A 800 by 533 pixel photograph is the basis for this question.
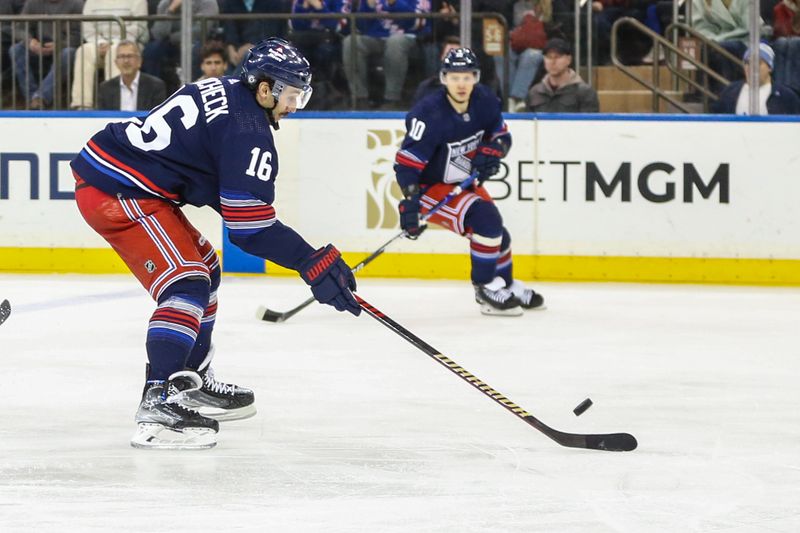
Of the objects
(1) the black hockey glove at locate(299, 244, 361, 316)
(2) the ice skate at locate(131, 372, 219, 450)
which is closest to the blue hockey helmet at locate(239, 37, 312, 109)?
(1) the black hockey glove at locate(299, 244, 361, 316)

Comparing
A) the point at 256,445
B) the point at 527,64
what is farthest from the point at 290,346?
the point at 527,64

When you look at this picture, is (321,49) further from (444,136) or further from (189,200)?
(189,200)

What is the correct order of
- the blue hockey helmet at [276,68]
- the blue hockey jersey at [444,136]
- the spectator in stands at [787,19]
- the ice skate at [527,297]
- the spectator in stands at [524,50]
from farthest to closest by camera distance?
the spectator in stands at [524,50] < the spectator in stands at [787,19] < the ice skate at [527,297] < the blue hockey jersey at [444,136] < the blue hockey helmet at [276,68]

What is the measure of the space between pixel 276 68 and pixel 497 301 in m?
2.88

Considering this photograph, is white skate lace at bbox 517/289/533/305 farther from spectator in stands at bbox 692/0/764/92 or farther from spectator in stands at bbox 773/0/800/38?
spectator in stands at bbox 773/0/800/38

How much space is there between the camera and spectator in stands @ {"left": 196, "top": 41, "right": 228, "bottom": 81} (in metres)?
7.64

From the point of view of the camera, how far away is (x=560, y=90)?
757cm

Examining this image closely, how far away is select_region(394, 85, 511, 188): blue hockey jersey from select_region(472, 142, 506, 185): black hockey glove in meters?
0.06

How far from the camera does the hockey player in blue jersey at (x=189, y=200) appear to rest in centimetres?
348

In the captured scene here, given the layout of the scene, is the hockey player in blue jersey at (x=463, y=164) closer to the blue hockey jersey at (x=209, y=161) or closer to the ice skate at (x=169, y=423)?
the blue hockey jersey at (x=209, y=161)

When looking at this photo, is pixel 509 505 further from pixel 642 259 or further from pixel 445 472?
pixel 642 259

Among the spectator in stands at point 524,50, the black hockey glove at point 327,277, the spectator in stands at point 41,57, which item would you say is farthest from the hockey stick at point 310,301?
the spectator in stands at point 41,57

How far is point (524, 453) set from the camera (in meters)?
3.49

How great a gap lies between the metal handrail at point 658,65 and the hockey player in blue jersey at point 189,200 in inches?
171
